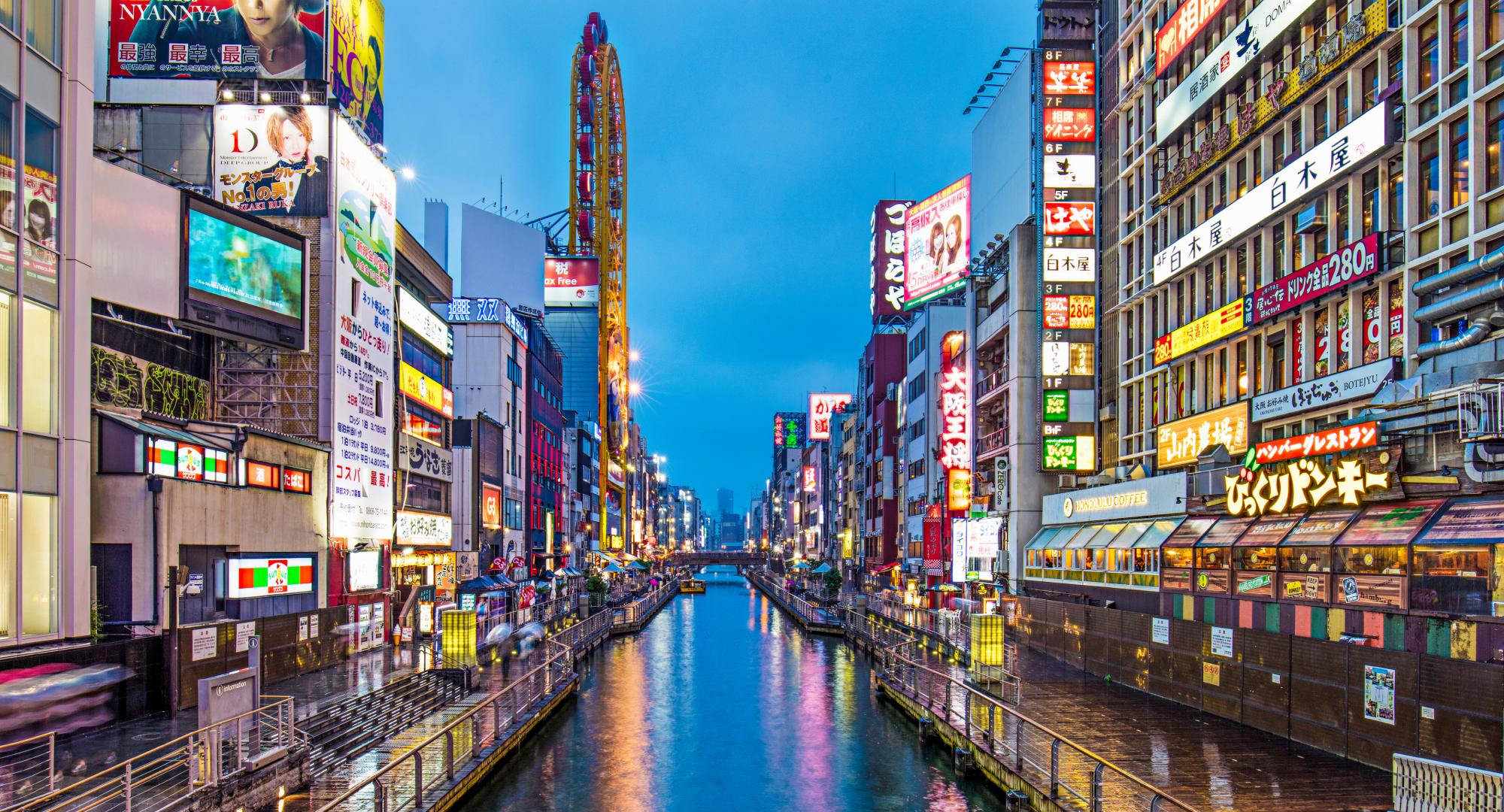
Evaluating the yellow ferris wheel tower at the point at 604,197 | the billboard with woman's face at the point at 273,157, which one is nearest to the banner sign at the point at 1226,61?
the billboard with woman's face at the point at 273,157

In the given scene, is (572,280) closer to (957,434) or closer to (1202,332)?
(957,434)

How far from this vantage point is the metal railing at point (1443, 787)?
40.8 ft

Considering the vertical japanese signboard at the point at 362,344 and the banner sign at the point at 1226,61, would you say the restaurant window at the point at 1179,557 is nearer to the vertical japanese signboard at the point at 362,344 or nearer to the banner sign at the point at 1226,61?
the banner sign at the point at 1226,61

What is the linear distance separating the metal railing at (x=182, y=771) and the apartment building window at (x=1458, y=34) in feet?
93.2

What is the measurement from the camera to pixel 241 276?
33.1 metres

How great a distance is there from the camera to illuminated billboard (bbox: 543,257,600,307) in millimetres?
141500

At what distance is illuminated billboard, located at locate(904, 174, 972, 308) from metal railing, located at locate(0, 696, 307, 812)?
58.2 meters

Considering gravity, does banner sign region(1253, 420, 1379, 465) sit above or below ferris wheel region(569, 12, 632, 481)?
below

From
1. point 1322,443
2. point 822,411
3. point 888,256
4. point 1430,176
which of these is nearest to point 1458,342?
point 1322,443

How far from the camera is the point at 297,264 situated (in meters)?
35.8

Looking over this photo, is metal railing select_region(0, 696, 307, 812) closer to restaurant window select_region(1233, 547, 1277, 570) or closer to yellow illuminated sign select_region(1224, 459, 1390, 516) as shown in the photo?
yellow illuminated sign select_region(1224, 459, 1390, 516)

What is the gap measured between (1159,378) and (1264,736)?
2292 centimetres

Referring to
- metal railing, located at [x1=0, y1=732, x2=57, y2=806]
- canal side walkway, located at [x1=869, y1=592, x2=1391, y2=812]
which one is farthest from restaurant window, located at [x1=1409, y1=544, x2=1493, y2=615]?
metal railing, located at [x1=0, y1=732, x2=57, y2=806]

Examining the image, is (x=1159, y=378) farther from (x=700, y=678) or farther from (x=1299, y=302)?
(x=700, y=678)
